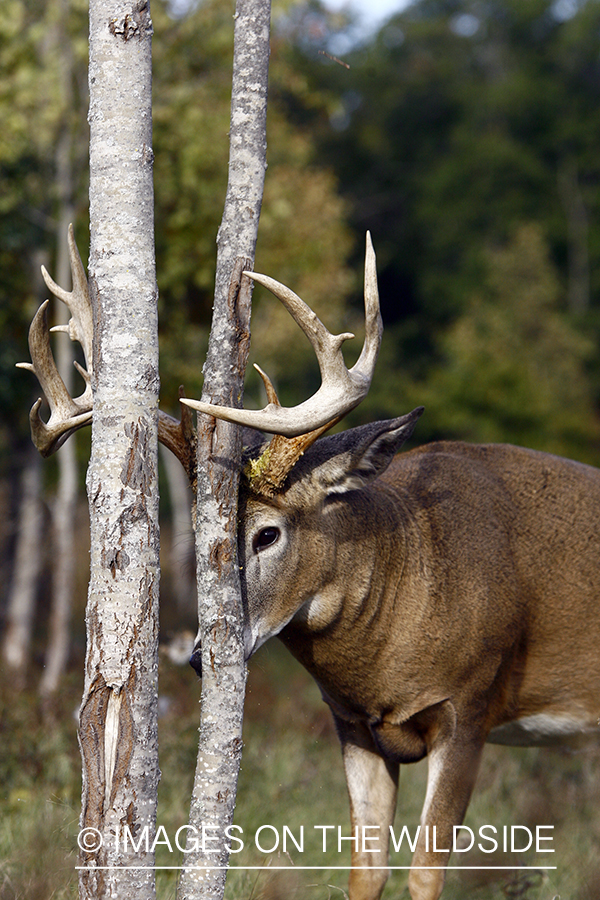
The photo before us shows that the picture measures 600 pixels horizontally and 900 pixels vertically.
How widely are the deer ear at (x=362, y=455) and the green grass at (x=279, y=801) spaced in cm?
91

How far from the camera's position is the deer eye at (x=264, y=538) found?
4.23 meters

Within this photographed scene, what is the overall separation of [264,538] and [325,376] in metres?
0.79

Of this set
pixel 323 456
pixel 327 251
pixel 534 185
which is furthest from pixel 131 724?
pixel 534 185

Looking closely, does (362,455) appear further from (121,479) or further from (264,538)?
(121,479)

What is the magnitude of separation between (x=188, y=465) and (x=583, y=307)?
151ft

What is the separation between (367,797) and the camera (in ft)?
16.7

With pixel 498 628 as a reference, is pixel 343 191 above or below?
above

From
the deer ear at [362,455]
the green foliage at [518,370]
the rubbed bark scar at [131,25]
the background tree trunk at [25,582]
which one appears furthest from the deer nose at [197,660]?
the green foliage at [518,370]

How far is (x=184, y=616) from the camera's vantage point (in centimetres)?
1280

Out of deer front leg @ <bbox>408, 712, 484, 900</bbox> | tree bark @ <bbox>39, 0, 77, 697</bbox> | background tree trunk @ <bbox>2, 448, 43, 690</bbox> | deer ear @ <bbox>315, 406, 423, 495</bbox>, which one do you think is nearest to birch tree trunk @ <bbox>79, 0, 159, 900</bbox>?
deer ear @ <bbox>315, 406, 423, 495</bbox>

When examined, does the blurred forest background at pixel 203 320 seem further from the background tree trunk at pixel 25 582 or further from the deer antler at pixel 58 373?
the deer antler at pixel 58 373

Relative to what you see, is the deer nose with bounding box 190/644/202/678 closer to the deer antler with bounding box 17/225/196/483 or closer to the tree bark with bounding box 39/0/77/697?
the deer antler with bounding box 17/225/196/483

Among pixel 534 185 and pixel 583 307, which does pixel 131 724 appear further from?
pixel 534 185

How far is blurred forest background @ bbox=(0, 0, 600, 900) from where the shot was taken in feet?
23.5
